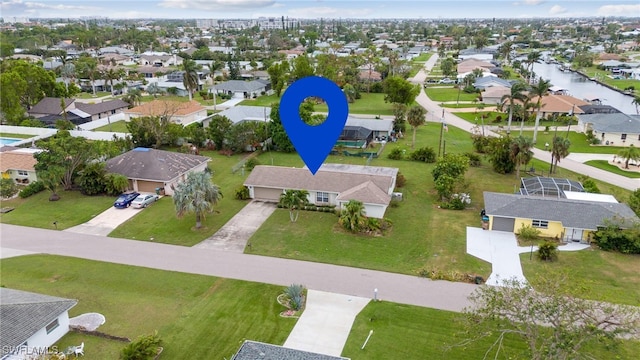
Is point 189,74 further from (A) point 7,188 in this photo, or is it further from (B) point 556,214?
(B) point 556,214

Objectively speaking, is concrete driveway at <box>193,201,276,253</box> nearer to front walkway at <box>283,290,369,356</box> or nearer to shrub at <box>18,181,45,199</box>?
front walkway at <box>283,290,369,356</box>

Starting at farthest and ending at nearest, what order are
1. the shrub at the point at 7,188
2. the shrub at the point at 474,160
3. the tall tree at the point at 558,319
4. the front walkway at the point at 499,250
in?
the shrub at the point at 474,160, the shrub at the point at 7,188, the front walkway at the point at 499,250, the tall tree at the point at 558,319

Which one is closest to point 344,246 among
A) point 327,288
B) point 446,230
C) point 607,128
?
point 327,288

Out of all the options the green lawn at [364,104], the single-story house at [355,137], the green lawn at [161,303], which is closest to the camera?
the green lawn at [161,303]

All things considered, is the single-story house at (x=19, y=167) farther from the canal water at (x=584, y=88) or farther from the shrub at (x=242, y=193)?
the canal water at (x=584, y=88)

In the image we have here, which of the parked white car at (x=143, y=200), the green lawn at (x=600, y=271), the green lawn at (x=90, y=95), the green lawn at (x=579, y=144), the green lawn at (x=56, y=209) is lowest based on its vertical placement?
the green lawn at (x=600, y=271)

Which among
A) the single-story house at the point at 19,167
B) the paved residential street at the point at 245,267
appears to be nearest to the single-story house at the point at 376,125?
the paved residential street at the point at 245,267

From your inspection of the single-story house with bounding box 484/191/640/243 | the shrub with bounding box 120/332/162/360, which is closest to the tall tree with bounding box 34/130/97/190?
the shrub with bounding box 120/332/162/360
